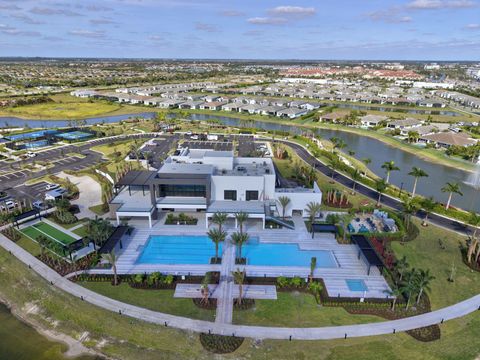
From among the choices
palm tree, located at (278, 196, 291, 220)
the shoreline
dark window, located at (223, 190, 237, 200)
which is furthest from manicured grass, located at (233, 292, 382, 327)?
dark window, located at (223, 190, 237, 200)

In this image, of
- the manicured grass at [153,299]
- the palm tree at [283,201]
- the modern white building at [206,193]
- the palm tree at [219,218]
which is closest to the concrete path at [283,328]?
the manicured grass at [153,299]

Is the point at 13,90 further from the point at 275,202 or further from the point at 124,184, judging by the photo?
the point at 275,202

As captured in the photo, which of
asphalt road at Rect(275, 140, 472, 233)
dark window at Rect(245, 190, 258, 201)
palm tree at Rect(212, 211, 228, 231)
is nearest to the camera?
palm tree at Rect(212, 211, 228, 231)

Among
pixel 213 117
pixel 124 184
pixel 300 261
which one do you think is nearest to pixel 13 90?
pixel 213 117

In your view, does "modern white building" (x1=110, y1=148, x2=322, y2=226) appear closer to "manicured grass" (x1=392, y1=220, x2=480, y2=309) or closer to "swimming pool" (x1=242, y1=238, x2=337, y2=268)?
"swimming pool" (x1=242, y1=238, x2=337, y2=268)

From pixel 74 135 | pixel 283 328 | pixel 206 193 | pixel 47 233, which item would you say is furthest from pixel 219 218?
pixel 74 135

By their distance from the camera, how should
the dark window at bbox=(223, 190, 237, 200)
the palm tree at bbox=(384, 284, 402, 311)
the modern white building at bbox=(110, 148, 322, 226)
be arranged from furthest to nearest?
the dark window at bbox=(223, 190, 237, 200) → the modern white building at bbox=(110, 148, 322, 226) → the palm tree at bbox=(384, 284, 402, 311)

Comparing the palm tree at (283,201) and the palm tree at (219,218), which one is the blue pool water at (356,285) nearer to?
the palm tree at (283,201)
